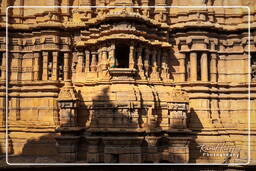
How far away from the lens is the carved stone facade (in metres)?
16.1

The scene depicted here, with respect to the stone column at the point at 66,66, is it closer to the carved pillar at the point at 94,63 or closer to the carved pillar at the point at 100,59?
the carved pillar at the point at 94,63

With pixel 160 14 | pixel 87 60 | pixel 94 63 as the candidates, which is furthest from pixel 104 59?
pixel 160 14

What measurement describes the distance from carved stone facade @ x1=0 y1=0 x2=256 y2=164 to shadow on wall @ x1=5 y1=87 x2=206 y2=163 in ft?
0.17

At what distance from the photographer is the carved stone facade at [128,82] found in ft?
52.8

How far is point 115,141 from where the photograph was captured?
15.3 meters

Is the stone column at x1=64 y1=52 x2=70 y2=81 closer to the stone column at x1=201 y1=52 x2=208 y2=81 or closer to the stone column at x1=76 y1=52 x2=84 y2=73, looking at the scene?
the stone column at x1=76 y1=52 x2=84 y2=73

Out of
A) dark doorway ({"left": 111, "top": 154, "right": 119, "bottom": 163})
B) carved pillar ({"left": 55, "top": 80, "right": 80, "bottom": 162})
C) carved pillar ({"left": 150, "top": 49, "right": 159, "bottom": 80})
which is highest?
carved pillar ({"left": 150, "top": 49, "right": 159, "bottom": 80})

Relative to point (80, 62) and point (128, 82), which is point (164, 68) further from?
point (80, 62)

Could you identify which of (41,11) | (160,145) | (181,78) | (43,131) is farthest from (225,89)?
(41,11)

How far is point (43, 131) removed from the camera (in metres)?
18.0

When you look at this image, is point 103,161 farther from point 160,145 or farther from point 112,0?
point 112,0

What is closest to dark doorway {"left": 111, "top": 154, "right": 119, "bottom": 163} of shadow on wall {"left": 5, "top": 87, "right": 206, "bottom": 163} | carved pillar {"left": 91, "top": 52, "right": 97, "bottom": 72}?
shadow on wall {"left": 5, "top": 87, "right": 206, "bottom": 163}

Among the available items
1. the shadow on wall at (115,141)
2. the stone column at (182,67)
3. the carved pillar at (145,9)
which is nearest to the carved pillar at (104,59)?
→ the shadow on wall at (115,141)

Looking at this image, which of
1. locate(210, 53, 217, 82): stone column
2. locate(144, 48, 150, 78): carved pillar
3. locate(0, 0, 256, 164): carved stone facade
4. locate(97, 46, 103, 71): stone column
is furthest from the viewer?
locate(210, 53, 217, 82): stone column
